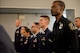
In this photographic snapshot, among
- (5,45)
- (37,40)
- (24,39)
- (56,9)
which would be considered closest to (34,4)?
(24,39)

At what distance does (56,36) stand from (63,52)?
0.26 m

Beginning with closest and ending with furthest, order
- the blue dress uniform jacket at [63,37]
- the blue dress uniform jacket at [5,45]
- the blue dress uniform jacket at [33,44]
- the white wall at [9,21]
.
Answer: the blue dress uniform jacket at [5,45]
the blue dress uniform jacket at [63,37]
the blue dress uniform jacket at [33,44]
the white wall at [9,21]

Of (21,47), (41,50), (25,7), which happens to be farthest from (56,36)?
(25,7)

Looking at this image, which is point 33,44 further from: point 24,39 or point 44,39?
point 24,39

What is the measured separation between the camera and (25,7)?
6.16 m

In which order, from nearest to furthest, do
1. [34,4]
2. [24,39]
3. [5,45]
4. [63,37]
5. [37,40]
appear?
[5,45] → [63,37] → [37,40] → [24,39] → [34,4]

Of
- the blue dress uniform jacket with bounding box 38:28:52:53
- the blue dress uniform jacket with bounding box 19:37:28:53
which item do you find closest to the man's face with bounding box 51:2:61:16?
the blue dress uniform jacket with bounding box 38:28:52:53

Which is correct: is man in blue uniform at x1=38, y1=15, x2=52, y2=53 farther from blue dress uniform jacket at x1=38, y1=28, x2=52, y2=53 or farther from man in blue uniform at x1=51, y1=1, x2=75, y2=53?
man in blue uniform at x1=51, y1=1, x2=75, y2=53

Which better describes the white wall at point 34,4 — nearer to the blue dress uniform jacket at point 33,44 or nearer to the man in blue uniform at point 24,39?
the man in blue uniform at point 24,39

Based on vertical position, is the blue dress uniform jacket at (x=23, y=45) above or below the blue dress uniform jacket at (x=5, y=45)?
below

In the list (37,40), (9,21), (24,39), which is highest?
(37,40)

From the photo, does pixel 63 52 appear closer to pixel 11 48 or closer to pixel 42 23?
pixel 42 23

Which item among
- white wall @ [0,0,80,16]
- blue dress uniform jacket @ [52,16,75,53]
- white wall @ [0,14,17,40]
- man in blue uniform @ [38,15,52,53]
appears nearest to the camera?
blue dress uniform jacket @ [52,16,75,53]

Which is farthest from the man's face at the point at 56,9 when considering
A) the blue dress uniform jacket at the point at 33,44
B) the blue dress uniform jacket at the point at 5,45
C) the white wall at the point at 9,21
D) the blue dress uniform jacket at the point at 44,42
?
the white wall at the point at 9,21
